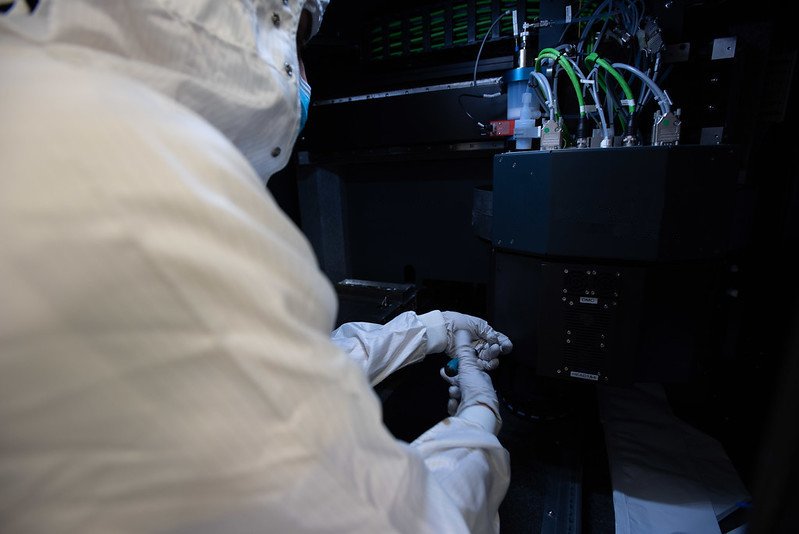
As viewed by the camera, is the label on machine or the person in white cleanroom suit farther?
the label on machine

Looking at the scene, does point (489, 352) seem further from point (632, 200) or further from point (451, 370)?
point (632, 200)

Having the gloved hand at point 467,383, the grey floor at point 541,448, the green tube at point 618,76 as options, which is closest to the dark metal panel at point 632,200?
the green tube at point 618,76

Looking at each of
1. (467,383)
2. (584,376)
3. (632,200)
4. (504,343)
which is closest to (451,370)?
(467,383)

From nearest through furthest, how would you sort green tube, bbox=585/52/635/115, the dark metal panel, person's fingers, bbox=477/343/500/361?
the dark metal panel, green tube, bbox=585/52/635/115, person's fingers, bbox=477/343/500/361

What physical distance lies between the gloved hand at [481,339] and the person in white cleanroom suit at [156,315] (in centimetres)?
66

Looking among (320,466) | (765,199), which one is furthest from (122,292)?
(765,199)

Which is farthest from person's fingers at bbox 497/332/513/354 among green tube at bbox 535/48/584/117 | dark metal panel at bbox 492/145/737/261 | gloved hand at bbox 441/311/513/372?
green tube at bbox 535/48/584/117

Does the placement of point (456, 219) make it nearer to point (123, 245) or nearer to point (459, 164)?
point (459, 164)

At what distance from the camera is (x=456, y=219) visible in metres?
2.06

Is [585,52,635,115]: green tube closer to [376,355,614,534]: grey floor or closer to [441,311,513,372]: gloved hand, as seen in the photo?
[441,311,513,372]: gloved hand

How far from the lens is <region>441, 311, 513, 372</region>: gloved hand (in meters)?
1.04

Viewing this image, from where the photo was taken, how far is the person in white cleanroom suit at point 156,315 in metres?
0.27

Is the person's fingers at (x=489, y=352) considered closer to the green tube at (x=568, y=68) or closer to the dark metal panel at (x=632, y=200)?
the dark metal panel at (x=632, y=200)

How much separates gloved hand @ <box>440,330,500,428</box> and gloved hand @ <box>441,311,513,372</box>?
2cm
